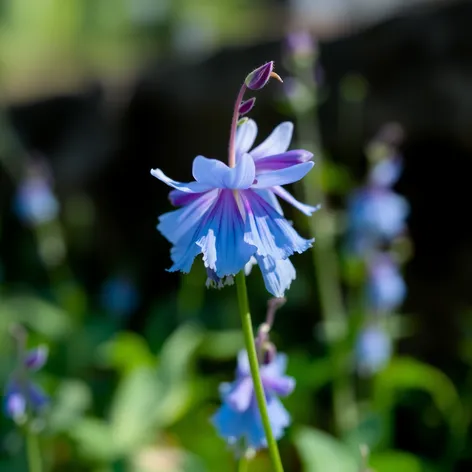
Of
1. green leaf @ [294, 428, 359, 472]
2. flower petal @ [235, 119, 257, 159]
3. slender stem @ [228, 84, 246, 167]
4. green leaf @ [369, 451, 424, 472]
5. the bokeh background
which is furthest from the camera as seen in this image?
the bokeh background

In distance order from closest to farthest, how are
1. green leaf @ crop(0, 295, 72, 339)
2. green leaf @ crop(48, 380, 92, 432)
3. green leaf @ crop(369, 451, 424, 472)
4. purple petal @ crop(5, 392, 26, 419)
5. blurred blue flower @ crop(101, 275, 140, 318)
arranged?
purple petal @ crop(5, 392, 26, 419) → green leaf @ crop(369, 451, 424, 472) → green leaf @ crop(48, 380, 92, 432) → green leaf @ crop(0, 295, 72, 339) → blurred blue flower @ crop(101, 275, 140, 318)

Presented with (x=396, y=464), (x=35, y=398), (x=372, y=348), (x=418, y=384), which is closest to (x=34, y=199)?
(x=372, y=348)

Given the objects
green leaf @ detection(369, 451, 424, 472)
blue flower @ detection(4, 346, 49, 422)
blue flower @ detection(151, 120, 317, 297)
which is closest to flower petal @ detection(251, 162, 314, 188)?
blue flower @ detection(151, 120, 317, 297)

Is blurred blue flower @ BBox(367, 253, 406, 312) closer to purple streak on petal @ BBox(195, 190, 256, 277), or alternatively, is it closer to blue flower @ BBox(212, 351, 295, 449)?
blue flower @ BBox(212, 351, 295, 449)

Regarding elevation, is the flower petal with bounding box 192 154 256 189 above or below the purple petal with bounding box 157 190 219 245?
above

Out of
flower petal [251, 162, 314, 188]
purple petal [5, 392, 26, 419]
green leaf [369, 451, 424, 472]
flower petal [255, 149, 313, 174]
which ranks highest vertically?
flower petal [255, 149, 313, 174]

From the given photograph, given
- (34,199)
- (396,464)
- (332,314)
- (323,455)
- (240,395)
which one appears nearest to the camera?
(240,395)

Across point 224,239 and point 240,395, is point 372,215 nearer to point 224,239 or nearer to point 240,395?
point 240,395
